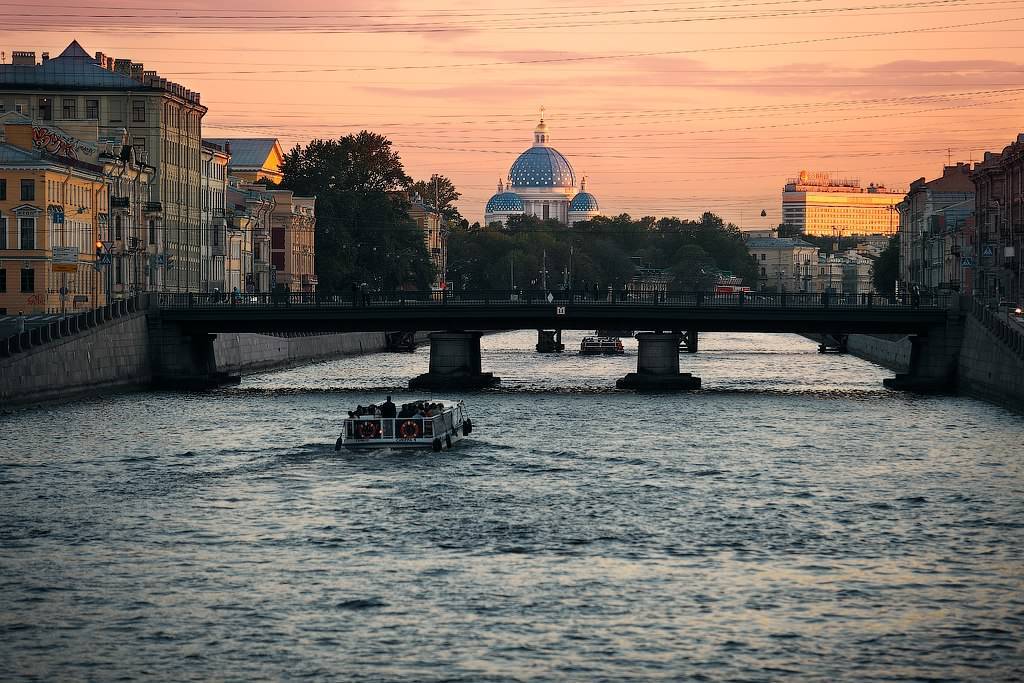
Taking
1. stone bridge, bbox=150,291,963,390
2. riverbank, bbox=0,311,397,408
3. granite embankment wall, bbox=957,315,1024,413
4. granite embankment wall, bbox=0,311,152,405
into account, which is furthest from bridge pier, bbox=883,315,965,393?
granite embankment wall, bbox=0,311,152,405

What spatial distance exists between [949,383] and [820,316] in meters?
8.15

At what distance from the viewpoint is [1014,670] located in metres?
37.5

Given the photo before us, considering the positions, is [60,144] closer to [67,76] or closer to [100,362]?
[67,76]

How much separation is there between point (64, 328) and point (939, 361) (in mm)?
48544

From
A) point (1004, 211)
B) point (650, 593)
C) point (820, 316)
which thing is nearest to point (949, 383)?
point (820, 316)

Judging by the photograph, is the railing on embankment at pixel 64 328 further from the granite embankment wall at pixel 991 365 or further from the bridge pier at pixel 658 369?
A: the granite embankment wall at pixel 991 365

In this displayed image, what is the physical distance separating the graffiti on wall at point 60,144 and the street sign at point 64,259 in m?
8.44

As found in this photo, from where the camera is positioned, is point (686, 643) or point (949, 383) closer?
point (686, 643)

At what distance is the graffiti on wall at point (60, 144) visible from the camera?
430 ft

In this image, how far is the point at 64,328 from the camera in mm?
99750

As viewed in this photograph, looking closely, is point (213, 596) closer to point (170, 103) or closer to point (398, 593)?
point (398, 593)

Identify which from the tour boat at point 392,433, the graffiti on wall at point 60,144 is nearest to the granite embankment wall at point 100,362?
the graffiti on wall at point 60,144

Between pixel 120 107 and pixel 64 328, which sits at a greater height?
pixel 120 107

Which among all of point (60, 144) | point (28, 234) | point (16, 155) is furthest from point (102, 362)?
point (60, 144)
